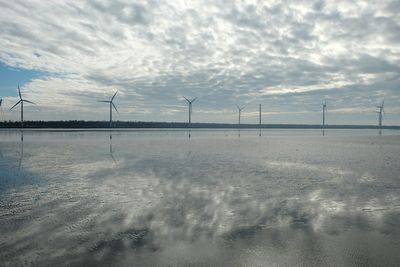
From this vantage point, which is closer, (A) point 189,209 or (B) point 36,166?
(A) point 189,209

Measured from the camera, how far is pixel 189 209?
32.2 feet

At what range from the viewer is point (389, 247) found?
6.76 meters

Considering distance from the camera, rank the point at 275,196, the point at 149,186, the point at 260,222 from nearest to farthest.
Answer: the point at 260,222
the point at 275,196
the point at 149,186

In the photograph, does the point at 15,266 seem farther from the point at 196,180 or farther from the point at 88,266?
the point at 196,180

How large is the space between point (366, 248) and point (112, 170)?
1342cm

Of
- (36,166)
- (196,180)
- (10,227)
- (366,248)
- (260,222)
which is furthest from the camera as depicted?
(36,166)

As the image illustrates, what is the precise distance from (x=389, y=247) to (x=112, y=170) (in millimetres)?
13676

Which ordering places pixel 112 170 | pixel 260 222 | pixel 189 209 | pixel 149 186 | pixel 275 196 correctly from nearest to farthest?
pixel 260 222 < pixel 189 209 < pixel 275 196 < pixel 149 186 < pixel 112 170

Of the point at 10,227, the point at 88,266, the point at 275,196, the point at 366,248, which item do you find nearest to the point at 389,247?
the point at 366,248

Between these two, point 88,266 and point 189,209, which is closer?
point 88,266

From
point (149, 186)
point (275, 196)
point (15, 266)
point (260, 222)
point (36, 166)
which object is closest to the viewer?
point (15, 266)

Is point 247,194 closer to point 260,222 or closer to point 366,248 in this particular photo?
point 260,222

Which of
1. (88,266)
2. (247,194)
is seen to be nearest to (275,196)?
(247,194)

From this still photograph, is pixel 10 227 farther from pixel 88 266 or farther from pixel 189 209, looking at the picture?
pixel 189 209
